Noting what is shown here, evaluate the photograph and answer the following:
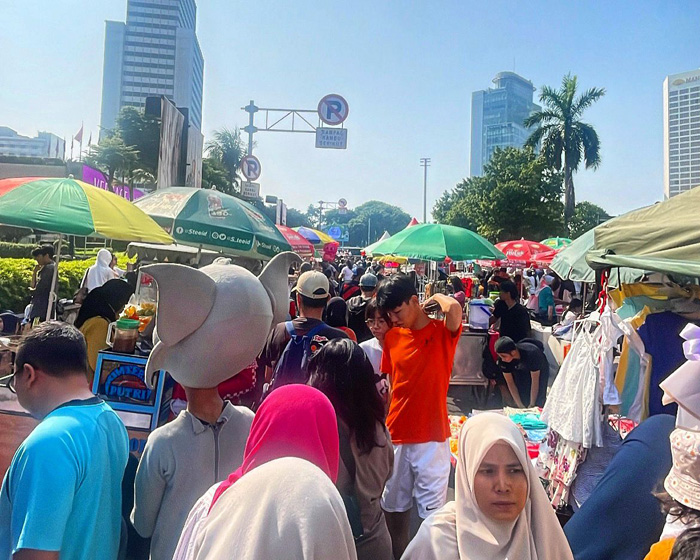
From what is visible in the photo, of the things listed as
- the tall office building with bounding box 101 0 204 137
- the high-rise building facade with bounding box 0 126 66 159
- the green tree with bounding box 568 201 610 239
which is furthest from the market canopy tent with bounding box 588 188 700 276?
the high-rise building facade with bounding box 0 126 66 159

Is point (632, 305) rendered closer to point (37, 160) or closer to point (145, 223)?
point (145, 223)

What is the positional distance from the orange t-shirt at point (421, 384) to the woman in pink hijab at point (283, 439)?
1918 mm

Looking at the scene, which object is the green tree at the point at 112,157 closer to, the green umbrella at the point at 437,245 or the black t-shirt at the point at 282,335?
the green umbrella at the point at 437,245

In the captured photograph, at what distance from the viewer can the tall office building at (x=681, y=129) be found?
9369cm

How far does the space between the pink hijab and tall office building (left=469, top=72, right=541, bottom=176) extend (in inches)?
6597

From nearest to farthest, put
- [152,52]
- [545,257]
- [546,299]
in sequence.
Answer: [545,257], [546,299], [152,52]

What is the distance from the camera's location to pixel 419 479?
3346 mm

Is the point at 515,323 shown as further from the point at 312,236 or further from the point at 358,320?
the point at 312,236

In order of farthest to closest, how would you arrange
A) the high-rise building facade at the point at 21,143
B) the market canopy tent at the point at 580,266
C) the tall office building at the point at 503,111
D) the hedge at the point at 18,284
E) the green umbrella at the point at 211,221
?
the tall office building at the point at 503,111, the high-rise building facade at the point at 21,143, the hedge at the point at 18,284, the market canopy tent at the point at 580,266, the green umbrella at the point at 211,221

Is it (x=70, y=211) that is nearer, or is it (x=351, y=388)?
(x=351, y=388)

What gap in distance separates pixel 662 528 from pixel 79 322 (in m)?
4.08

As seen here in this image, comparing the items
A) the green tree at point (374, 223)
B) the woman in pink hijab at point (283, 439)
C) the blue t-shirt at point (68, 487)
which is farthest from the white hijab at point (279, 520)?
the green tree at point (374, 223)

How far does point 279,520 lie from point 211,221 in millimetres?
4324

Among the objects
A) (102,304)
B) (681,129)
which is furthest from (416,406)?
(681,129)
